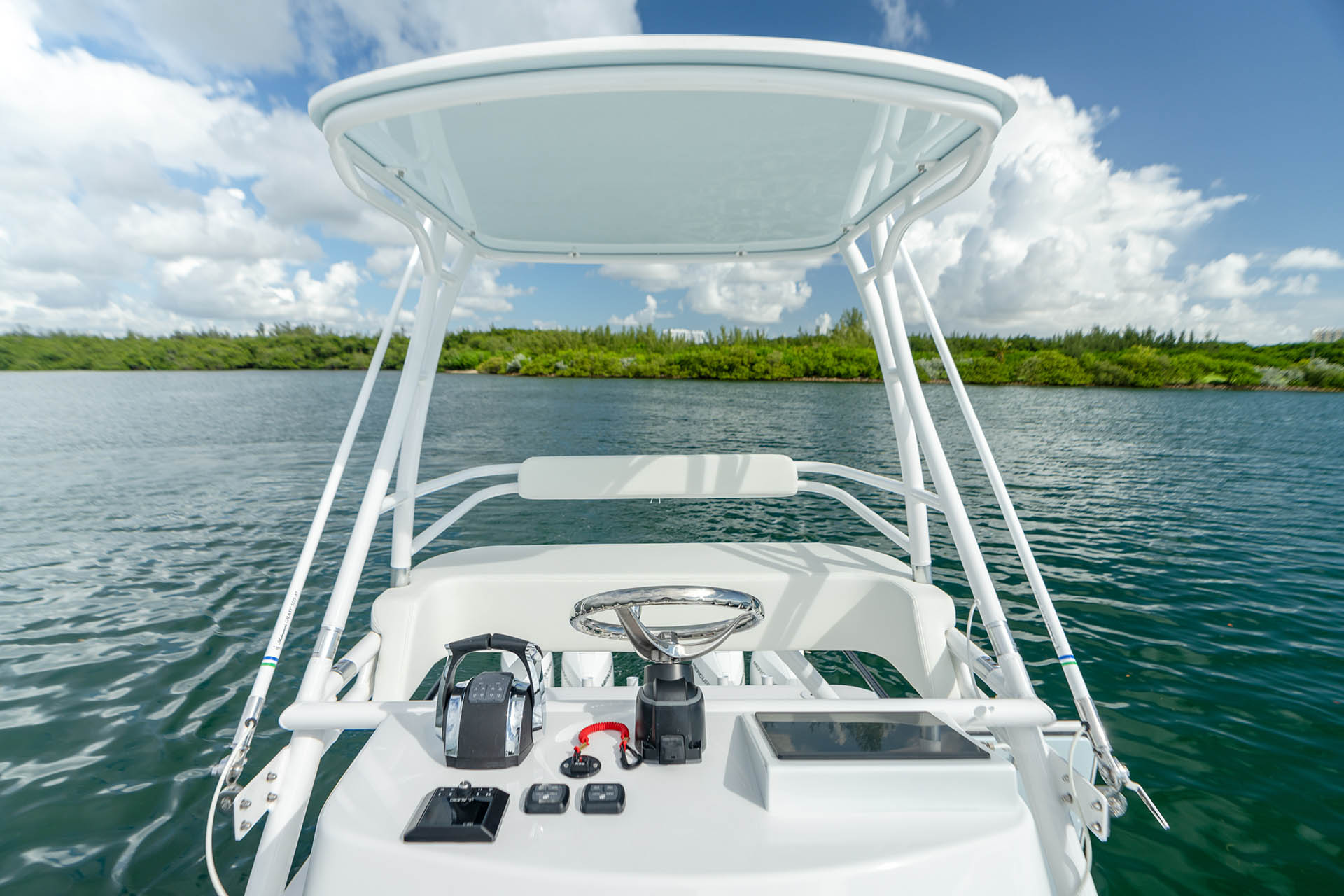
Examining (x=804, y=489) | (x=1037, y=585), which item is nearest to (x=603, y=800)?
(x=1037, y=585)

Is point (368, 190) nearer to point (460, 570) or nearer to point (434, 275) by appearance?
point (434, 275)

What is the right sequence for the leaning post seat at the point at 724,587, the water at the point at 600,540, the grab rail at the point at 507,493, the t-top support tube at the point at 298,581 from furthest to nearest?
the water at the point at 600,540
the grab rail at the point at 507,493
the leaning post seat at the point at 724,587
the t-top support tube at the point at 298,581

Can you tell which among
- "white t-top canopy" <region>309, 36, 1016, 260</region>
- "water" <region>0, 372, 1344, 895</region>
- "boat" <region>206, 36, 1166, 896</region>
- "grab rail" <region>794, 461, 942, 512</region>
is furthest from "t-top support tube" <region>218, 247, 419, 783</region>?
"grab rail" <region>794, 461, 942, 512</region>

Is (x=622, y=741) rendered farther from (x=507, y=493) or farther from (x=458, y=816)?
(x=507, y=493)

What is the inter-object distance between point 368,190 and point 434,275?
1.47 feet

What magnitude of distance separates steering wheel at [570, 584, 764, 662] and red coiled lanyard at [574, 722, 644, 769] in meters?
0.15

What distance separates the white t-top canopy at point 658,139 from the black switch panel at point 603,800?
118cm

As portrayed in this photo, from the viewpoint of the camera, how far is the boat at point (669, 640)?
91 centimetres

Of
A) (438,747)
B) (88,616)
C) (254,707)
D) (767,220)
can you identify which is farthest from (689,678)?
(88,616)

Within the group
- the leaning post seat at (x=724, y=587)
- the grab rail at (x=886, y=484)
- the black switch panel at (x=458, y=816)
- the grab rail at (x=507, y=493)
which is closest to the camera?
the black switch panel at (x=458, y=816)

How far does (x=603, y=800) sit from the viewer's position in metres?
0.97

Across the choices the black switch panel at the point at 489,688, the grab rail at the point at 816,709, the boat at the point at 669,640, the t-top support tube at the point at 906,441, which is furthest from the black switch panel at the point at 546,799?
the t-top support tube at the point at 906,441

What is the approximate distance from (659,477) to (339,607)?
1.41 m

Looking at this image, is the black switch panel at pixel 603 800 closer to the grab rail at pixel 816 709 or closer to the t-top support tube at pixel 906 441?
the grab rail at pixel 816 709
